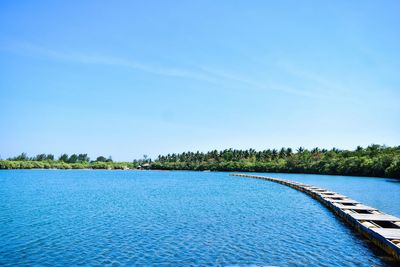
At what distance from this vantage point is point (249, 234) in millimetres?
19266

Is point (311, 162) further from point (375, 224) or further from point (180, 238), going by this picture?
point (180, 238)

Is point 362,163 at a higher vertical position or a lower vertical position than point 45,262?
higher

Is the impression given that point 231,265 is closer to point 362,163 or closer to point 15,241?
point 15,241

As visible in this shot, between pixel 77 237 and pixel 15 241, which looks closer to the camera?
pixel 15 241

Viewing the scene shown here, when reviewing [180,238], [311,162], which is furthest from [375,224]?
[311,162]

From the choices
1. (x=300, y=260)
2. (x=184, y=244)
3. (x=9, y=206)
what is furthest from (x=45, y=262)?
(x=9, y=206)

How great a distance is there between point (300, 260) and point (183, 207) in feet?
58.0

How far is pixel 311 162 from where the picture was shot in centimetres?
12225

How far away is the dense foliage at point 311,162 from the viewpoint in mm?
90588

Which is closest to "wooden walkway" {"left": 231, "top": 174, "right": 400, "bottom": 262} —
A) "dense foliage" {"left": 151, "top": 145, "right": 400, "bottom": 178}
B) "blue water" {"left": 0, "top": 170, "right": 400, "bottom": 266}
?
"blue water" {"left": 0, "top": 170, "right": 400, "bottom": 266}

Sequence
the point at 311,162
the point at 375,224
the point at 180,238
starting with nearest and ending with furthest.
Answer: the point at 180,238
the point at 375,224
the point at 311,162

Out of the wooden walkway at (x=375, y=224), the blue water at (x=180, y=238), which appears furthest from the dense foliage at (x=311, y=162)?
the blue water at (x=180, y=238)

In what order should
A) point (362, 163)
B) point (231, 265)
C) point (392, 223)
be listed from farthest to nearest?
point (362, 163) < point (392, 223) < point (231, 265)

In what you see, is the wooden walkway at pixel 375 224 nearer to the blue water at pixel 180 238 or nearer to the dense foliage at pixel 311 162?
the blue water at pixel 180 238
